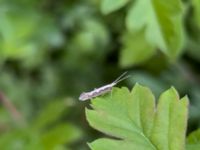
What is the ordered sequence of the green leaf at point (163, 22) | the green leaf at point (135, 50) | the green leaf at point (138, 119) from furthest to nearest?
the green leaf at point (135, 50)
the green leaf at point (163, 22)
the green leaf at point (138, 119)

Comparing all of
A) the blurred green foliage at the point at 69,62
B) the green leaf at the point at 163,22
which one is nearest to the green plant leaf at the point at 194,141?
the green leaf at the point at 163,22

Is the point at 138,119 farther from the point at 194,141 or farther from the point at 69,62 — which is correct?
the point at 69,62

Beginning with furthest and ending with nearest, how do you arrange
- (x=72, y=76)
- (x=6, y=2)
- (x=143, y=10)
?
(x=72, y=76), (x=6, y=2), (x=143, y=10)

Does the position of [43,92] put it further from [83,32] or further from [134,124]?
[134,124]

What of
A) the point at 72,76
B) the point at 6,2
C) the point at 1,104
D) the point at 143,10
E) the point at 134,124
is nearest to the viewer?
the point at 134,124

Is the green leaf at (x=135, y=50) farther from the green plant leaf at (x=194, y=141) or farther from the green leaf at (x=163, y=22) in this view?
the green plant leaf at (x=194, y=141)

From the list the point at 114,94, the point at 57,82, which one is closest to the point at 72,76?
the point at 57,82

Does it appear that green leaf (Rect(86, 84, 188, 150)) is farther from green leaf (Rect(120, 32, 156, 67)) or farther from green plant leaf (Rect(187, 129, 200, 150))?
green leaf (Rect(120, 32, 156, 67))
